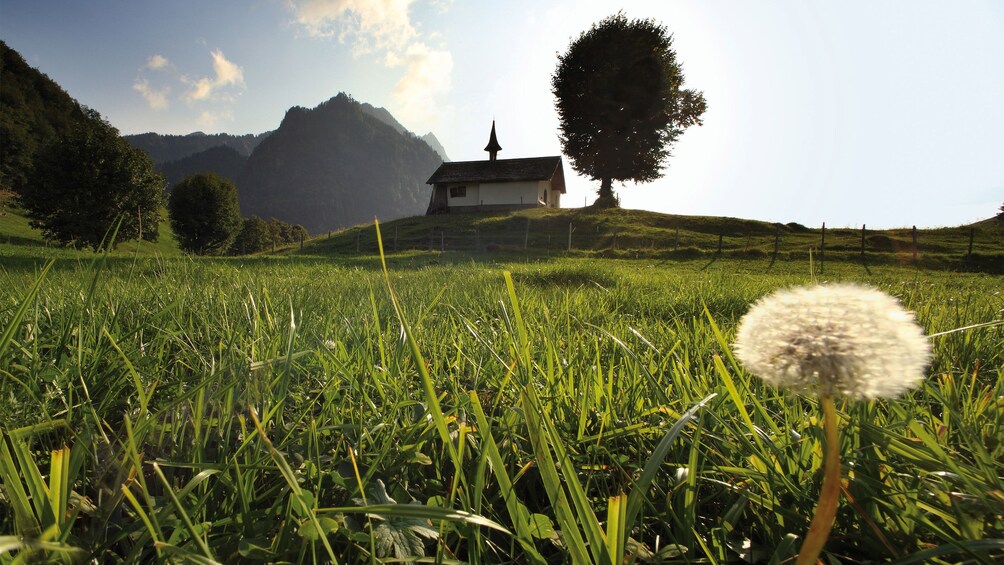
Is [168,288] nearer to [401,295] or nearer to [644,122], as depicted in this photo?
[401,295]

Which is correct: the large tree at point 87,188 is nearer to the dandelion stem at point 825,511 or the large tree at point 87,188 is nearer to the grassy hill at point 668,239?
the grassy hill at point 668,239

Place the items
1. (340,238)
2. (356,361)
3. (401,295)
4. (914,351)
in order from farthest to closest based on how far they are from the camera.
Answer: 1. (340,238)
2. (401,295)
3. (356,361)
4. (914,351)

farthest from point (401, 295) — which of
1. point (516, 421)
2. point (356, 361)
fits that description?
point (516, 421)

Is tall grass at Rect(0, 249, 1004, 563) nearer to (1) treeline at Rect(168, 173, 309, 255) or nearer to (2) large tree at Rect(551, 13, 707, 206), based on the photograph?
(2) large tree at Rect(551, 13, 707, 206)

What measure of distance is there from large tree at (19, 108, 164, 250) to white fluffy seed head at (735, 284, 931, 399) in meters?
28.3

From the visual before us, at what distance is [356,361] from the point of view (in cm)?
169

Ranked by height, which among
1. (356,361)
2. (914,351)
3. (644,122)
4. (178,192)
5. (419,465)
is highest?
(644,122)

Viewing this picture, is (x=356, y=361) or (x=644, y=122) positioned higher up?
(x=644, y=122)

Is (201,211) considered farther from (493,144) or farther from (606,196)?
(606,196)

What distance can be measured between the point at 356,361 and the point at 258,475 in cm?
70

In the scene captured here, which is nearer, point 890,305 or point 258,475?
point 890,305

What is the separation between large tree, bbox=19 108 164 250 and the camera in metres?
22.5

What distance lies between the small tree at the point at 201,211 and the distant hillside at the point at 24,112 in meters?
18.2

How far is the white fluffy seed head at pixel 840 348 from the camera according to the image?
601 mm
